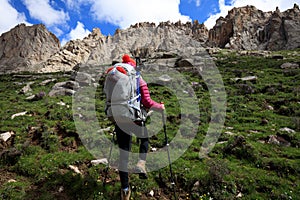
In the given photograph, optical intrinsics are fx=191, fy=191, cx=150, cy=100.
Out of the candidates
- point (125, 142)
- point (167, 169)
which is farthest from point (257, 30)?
point (125, 142)

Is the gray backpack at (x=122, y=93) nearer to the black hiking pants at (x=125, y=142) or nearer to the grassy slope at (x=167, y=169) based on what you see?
the black hiking pants at (x=125, y=142)

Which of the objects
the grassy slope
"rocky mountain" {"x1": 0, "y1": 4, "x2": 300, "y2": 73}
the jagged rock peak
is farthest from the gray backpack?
the jagged rock peak

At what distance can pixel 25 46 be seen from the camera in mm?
131000

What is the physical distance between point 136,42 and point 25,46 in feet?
250

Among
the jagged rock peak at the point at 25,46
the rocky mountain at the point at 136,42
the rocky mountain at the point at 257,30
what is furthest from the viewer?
the jagged rock peak at the point at 25,46

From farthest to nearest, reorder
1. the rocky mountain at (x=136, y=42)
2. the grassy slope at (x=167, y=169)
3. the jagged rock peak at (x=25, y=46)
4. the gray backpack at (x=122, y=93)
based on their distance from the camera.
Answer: the jagged rock peak at (x=25, y=46), the rocky mountain at (x=136, y=42), the grassy slope at (x=167, y=169), the gray backpack at (x=122, y=93)

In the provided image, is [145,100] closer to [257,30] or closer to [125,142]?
[125,142]

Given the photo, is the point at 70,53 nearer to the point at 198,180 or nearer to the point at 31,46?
the point at 31,46

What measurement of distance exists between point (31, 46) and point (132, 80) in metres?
155

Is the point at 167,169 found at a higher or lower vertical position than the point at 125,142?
lower

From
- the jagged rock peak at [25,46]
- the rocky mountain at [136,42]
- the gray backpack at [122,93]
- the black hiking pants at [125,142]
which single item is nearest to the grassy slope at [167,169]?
the black hiking pants at [125,142]

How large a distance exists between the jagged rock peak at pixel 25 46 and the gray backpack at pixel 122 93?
14114 cm

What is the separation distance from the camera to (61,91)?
2028 centimetres

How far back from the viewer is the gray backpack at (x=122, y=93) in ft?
15.2
